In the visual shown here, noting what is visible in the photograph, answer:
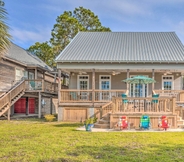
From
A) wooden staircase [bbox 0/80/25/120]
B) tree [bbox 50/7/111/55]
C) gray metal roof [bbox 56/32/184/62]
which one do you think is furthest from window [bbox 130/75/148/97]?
tree [bbox 50/7/111/55]

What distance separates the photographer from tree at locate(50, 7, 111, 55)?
1146 inches

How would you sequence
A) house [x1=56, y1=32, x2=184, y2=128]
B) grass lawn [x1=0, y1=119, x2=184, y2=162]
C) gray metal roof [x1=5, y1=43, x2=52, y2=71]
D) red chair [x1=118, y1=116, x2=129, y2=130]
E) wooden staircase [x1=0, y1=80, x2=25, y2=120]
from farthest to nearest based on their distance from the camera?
gray metal roof [x1=5, y1=43, x2=52, y2=71] → house [x1=56, y1=32, x2=184, y2=128] → wooden staircase [x1=0, y1=80, x2=25, y2=120] → red chair [x1=118, y1=116, x2=129, y2=130] → grass lawn [x1=0, y1=119, x2=184, y2=162]

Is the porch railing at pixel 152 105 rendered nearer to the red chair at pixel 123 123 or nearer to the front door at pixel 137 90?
the red chair at pixel 123 123

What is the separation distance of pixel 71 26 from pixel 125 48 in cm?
1407

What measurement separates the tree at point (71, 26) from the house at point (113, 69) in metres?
10.6

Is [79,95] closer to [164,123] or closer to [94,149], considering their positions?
[164,123]

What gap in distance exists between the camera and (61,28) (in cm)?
2928

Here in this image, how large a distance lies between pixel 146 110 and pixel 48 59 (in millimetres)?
24902

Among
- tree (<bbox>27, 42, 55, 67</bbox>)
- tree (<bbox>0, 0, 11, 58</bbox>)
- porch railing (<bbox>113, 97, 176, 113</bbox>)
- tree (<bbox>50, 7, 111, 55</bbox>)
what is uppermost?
tree (<bbox>50, 7, 111, 55</bbox>)

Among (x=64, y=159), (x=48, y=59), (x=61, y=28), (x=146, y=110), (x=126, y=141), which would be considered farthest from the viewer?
(x=48, y=59)

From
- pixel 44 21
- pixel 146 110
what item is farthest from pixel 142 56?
A: pixel 44 21

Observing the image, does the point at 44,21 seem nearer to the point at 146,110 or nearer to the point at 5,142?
the point at 146,110

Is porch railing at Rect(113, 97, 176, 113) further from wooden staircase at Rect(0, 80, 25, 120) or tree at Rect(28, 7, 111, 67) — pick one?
tree at Rect(28, 7, 111, 67)

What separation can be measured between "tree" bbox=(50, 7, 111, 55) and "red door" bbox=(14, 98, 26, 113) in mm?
10101
